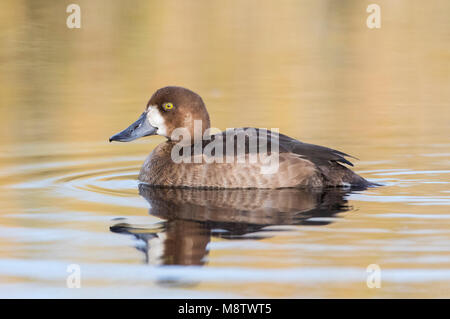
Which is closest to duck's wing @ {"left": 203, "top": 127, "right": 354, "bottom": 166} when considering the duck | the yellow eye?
the duck

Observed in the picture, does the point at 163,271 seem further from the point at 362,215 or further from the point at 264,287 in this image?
the point at 362,215

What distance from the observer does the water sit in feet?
17.4

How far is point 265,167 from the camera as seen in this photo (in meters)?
7.84

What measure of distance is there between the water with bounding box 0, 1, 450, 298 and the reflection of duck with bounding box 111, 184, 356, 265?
2 centimetres

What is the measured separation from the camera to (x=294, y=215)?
6.80 metres

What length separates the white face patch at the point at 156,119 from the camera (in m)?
8.57

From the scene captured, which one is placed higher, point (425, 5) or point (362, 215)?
point (425, 5)

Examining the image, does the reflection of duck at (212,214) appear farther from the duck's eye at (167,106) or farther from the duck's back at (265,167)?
the duck's eye at (167,106)

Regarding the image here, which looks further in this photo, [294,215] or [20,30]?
[20,30]

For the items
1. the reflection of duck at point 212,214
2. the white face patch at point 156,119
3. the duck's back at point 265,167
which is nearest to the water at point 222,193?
the reflection of duck at point 212,214

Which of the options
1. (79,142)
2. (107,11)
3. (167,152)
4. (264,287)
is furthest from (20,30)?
(264,287)

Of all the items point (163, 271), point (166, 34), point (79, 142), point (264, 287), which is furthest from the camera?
point (166, 34)

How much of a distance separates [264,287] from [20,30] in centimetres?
1860

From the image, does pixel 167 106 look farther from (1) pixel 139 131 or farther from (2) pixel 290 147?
(2) pixel 290 147
